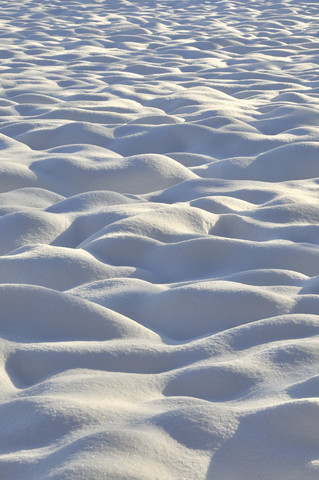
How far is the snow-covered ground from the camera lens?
1.12 metres

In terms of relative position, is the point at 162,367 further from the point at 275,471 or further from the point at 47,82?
the point at 47,82

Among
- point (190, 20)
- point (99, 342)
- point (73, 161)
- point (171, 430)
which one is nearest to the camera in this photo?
point (171, 430)

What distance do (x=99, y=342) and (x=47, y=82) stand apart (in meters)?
2.99

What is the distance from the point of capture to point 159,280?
182cm

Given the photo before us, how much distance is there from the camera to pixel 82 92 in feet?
13.1

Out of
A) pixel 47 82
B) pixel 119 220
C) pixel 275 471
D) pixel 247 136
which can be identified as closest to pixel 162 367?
pixel 275 471

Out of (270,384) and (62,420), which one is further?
(270,384)

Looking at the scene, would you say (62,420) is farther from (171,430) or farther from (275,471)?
(275,471)

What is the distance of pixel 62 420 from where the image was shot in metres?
1.15

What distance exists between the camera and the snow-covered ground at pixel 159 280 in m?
1.12

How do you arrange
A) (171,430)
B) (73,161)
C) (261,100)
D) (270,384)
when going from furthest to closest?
(261,100) → (73,161) → (270,384) → (171,430)

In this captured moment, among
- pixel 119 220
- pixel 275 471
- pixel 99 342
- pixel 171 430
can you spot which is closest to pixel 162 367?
pixel 99 342

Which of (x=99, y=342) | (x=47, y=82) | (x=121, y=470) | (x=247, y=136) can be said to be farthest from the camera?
(x=47, y=82)

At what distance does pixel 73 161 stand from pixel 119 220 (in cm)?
63
